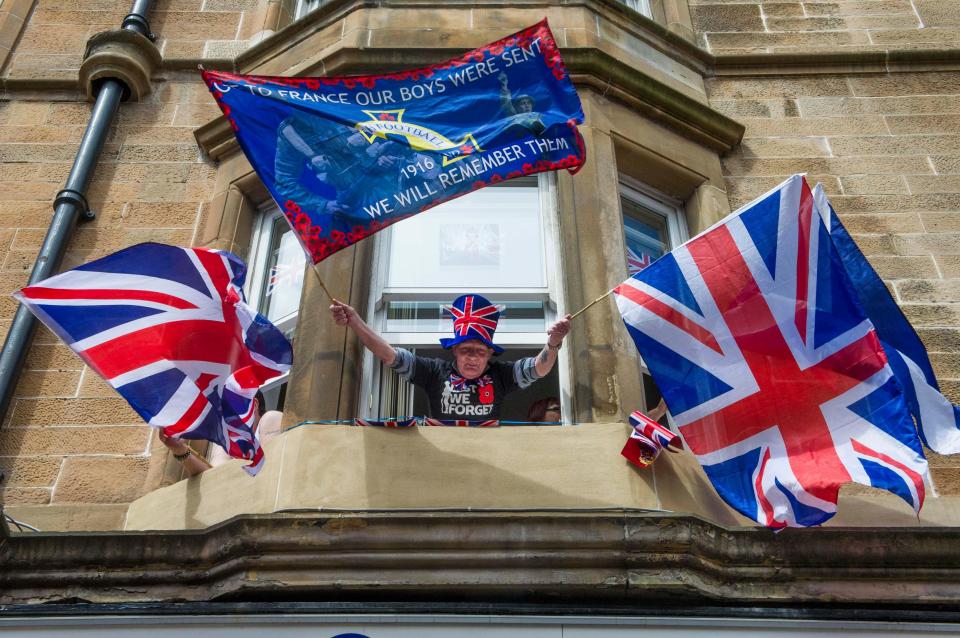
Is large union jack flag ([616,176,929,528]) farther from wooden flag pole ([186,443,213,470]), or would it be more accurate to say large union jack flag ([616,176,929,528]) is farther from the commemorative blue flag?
wooden flag pole ([186,443,213,470])

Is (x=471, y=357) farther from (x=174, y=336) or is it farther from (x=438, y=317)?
(x=174, y=336)

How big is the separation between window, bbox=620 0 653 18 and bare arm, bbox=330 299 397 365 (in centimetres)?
473

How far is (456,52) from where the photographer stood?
303 inches

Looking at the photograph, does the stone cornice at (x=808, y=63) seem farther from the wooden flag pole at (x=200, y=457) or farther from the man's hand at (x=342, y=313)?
the wooden flag pole at (x=200, y=457)

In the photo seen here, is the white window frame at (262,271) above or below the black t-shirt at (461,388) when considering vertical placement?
above

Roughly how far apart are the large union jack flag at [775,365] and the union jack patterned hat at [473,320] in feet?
2.31

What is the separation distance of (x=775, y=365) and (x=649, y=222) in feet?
7.82

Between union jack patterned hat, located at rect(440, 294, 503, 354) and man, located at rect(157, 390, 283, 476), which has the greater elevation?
union jack patterned hat, located at rect(440, 294, 503, 354)

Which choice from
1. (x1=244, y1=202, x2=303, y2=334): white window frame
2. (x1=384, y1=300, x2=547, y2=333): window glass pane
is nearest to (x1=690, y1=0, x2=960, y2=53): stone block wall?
(x1=384, y1=300, x2=547, y2=333): window glass pane

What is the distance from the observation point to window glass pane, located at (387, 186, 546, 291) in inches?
258

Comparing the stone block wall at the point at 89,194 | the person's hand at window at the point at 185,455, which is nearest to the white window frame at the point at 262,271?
the stone block wall at the point at 89,194

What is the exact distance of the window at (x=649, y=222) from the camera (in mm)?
7223

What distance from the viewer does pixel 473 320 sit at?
19.0 feet

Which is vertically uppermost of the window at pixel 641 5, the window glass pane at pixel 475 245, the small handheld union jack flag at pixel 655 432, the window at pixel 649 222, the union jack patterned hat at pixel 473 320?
the window at pixel 641 5
